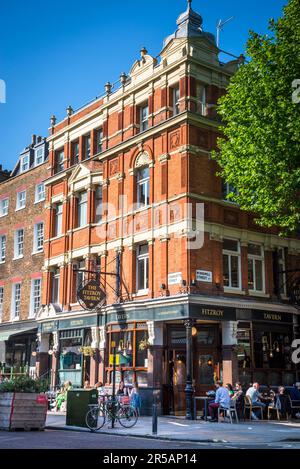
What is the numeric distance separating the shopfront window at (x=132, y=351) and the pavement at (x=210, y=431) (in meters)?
2.59

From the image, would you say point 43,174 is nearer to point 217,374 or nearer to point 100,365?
point 100,365

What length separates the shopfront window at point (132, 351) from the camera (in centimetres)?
2417

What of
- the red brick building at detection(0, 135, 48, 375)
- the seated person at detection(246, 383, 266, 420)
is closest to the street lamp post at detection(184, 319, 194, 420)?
the seated person at detection(246, 383, 266, 420)

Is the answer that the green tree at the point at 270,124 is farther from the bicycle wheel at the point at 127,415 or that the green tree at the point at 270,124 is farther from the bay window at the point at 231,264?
the bicycle wheel at the point at 127,415

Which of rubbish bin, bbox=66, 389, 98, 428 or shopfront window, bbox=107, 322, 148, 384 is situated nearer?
rubbish bin, bbox=66, 389, 98, 428

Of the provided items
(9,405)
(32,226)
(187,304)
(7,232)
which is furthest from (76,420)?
(7,232)

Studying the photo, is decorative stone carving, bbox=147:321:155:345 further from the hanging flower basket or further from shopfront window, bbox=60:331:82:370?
shopfront window, bbox=60:331:82:370

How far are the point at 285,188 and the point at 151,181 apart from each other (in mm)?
7177

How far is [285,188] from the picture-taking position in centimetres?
1998

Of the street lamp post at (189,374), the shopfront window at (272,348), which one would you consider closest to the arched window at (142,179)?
the street lamp post at (189,374)

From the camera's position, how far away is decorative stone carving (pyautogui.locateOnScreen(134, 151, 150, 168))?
1030 inches

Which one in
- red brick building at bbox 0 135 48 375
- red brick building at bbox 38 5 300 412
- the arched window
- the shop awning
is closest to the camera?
red brick building at bbox 38 5 300 412

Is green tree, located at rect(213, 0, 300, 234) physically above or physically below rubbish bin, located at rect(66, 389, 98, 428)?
above

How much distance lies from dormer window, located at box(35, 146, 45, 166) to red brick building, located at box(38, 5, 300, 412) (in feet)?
25.5
